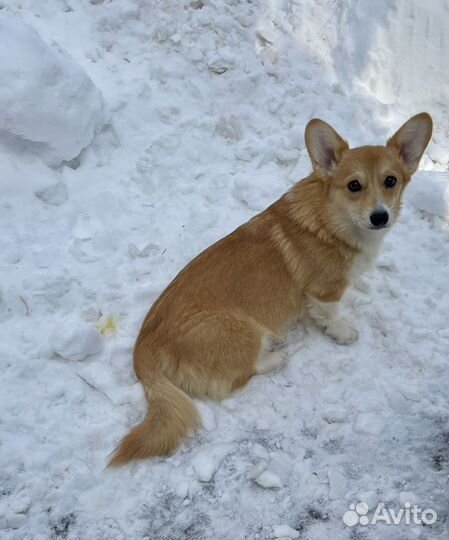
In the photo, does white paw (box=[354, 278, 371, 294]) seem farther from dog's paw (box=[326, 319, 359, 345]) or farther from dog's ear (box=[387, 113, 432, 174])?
dog's ear (box=[387, 113, 432, 174])

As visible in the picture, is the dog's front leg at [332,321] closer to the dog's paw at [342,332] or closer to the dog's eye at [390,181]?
the dog's paw at [342,332]

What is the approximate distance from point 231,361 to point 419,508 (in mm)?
1038

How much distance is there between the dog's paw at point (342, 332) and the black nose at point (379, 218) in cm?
61

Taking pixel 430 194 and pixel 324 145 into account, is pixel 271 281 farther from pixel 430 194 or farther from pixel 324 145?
pixel 430 194

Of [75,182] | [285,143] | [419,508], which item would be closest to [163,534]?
[419,508]

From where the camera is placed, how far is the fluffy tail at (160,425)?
245 cm

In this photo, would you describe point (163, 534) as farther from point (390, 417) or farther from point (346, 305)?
point (346, 305)

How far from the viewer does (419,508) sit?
7.63 feet

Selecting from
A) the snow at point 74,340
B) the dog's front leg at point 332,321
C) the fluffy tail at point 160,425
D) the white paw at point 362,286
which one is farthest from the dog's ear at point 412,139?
the snow at point 74,340

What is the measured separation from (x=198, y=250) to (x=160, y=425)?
1.26 m

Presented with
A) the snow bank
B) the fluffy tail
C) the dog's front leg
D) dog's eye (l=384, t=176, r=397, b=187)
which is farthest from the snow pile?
the snow bank

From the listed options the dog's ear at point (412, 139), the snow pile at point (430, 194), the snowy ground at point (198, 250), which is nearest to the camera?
the snowy ground at point (198, 250)

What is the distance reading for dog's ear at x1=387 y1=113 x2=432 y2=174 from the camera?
2812 mm

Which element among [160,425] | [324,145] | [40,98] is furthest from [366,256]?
[40,98]
